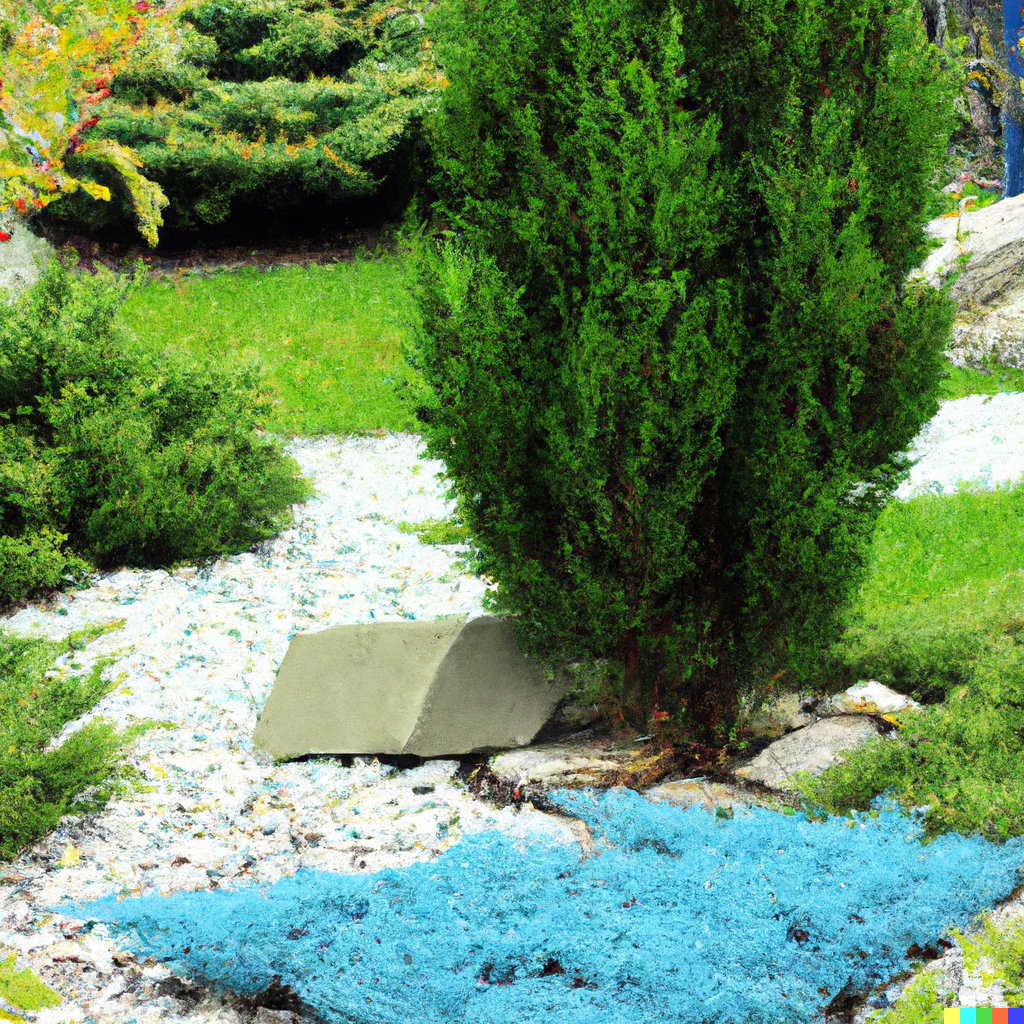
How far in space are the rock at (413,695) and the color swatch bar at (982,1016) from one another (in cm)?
192

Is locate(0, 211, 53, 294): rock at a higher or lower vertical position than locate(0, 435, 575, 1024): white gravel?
higher

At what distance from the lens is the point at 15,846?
11.2 ft

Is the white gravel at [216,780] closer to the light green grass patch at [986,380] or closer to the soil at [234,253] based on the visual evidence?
the light green grass patch at [986,380]

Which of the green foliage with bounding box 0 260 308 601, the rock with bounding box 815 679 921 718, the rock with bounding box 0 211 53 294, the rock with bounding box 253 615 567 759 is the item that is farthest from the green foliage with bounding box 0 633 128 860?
the rock with bounding box 0 211 53 294

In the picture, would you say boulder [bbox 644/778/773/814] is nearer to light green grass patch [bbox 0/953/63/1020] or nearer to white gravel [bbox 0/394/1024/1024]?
white gravel [bbox 0/394/1024/1024]

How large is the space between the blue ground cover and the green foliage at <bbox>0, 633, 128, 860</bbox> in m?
0.54

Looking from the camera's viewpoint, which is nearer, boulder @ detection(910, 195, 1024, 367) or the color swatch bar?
the color swatch bar

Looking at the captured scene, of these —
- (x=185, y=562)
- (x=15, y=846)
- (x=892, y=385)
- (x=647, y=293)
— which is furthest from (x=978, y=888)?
(x=185, y=562)

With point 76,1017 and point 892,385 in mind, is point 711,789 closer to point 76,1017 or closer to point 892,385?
point 892,385

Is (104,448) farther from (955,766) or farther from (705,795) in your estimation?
(955,766)

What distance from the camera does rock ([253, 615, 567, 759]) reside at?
13.3ft

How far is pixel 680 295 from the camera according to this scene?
3129mm

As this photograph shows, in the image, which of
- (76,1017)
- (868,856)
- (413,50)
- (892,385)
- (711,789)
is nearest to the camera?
(76,1017)

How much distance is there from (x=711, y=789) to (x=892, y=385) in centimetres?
160
